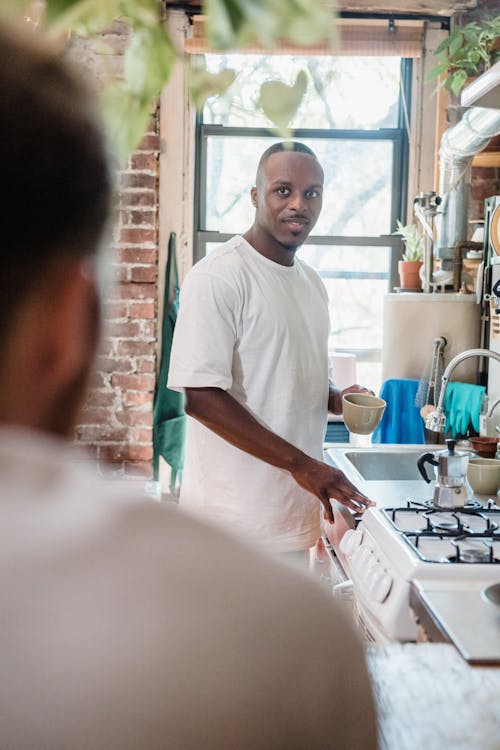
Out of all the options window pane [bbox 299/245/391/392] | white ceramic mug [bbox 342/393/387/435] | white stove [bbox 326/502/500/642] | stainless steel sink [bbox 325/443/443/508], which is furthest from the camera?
window pane [bbox 299/245/391/392]

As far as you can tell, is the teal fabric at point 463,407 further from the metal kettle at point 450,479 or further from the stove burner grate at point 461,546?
the stove burner grate at point 461,546

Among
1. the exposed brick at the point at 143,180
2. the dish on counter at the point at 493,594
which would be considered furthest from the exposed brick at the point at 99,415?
the dish on counter at the point at 493,594

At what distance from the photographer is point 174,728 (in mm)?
229

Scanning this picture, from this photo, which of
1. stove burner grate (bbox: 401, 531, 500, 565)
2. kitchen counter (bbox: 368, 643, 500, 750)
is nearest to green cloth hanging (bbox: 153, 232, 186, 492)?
stove burner grate (bbox: 401, 531, 500, 565)

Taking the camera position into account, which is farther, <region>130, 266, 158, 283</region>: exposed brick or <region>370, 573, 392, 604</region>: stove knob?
<region>130, 266, 158, 283</region>: exposed brick

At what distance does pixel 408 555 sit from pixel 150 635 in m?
1.43

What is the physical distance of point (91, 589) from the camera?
23cm

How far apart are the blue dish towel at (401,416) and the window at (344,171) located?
701 millimetres

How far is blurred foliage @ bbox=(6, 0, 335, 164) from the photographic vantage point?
0.26 m

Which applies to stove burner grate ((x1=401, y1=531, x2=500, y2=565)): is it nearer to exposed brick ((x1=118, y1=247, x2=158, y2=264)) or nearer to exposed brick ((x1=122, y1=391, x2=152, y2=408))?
exposed brick ((x1=122, y1=391, x2=152, y2=408))

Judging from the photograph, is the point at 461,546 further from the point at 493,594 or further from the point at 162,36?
the point at 162,36

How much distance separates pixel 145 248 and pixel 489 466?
1773 millimetres

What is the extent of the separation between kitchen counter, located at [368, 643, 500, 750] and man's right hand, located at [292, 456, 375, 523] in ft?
4.29

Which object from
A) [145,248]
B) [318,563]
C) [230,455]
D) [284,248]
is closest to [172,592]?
[230,455]
